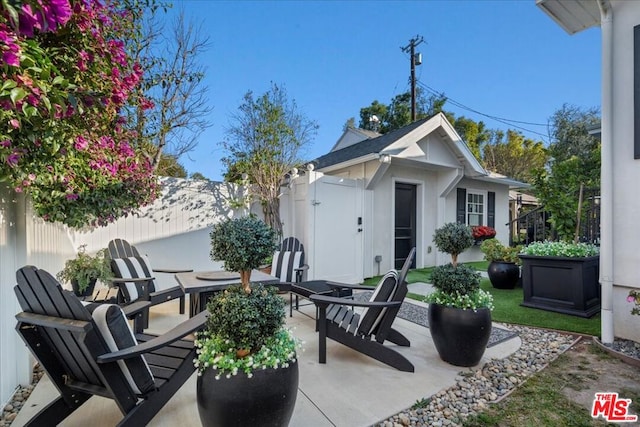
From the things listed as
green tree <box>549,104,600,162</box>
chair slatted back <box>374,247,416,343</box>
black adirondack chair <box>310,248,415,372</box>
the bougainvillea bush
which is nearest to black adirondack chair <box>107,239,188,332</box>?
the bougainvillea bush

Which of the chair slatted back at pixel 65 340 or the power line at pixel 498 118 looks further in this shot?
the power line at pixel 498 118

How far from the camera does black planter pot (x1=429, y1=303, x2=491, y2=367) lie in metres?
2.94

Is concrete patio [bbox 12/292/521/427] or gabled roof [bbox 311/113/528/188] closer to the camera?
concrete patio [bbox 12/292/521/427]

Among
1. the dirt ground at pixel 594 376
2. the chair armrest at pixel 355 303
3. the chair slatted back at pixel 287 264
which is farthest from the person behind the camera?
the chair slatted back at pixel 287 264

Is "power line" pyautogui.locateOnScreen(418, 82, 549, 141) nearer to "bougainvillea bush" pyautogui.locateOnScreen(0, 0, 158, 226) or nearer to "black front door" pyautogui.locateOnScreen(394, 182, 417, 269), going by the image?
"black front door" pyautogui.locateOnScreen(394, 182, 417, 269)

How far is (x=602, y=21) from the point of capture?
3.94 meters

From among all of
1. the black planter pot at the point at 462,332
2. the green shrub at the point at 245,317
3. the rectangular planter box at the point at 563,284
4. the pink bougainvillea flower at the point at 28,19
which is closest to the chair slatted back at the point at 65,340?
the green shrub at the point at 245,317

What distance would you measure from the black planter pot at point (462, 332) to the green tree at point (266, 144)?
14.5 ft

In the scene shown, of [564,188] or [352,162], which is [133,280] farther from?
[564,188]

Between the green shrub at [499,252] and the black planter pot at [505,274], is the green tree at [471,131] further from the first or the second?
the black planter pot at [505,274]

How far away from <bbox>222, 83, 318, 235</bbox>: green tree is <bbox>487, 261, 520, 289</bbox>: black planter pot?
4501 millimetres

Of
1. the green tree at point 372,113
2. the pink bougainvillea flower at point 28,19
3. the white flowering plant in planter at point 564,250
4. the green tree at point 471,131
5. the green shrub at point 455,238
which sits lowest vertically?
the white flowering plant in planter at point 564,250

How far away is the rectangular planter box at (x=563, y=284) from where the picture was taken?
4.45m

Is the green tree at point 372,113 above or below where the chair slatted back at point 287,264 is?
above
